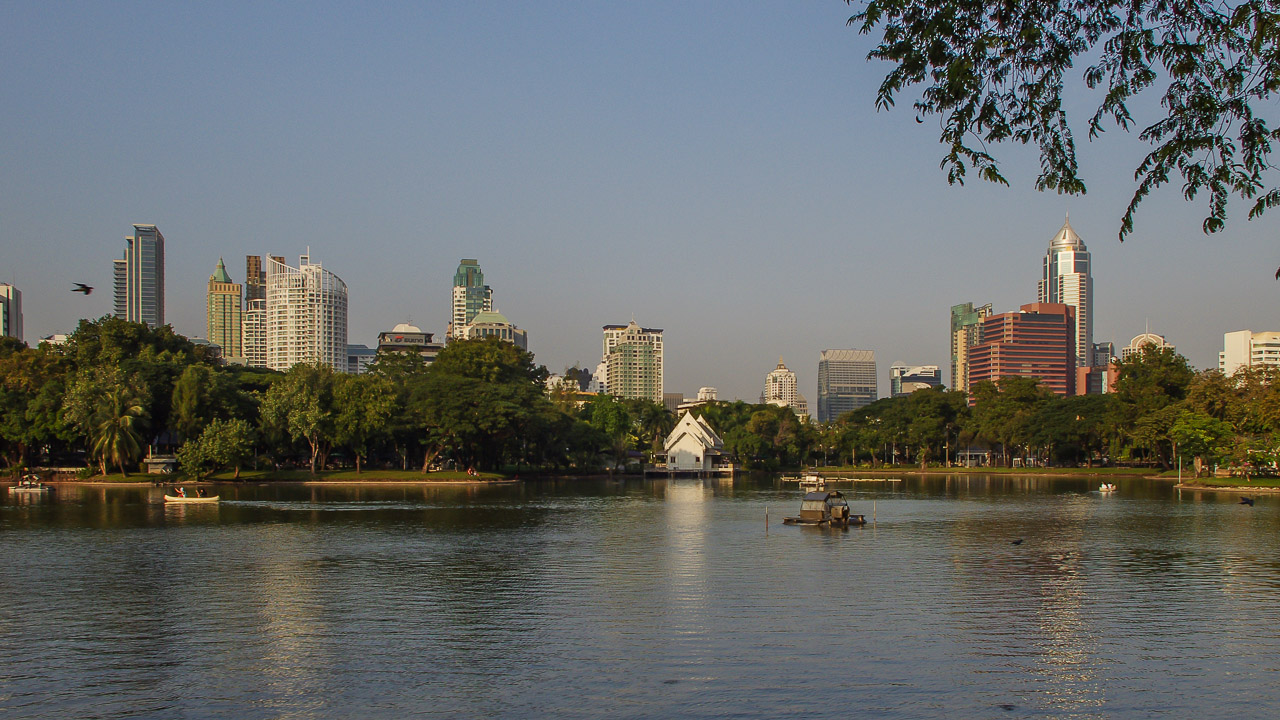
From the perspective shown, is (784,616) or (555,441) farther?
(555,441)

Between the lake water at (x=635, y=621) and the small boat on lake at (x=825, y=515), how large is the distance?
4.59 ft

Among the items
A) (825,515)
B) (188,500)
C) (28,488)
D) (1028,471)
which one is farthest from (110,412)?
(1028,471)

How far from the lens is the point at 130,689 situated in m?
16.9

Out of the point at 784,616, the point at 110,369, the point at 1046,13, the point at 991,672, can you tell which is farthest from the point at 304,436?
the point at 1046,13

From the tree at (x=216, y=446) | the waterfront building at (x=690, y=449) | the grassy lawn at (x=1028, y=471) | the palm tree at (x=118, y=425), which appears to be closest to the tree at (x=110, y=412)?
the palm tree at (x=118, y=425)

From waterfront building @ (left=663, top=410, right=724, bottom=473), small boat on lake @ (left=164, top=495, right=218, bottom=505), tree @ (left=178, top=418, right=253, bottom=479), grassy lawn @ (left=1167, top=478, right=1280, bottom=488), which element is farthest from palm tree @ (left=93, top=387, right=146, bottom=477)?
grassy lawn @ (left=1167, top=478, right=1280, bottom=488)

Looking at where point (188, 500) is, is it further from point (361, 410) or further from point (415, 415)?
point (415, 415)

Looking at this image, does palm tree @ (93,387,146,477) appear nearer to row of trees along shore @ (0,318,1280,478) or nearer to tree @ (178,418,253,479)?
row of trees along shore @ (0,318,1280,478)

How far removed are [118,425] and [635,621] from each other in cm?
6947

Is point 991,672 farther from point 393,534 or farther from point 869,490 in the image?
point 869,490

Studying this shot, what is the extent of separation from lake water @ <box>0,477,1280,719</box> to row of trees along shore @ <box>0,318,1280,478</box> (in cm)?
3708

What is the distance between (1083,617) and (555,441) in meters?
86.9

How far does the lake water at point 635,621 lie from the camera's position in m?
16.4

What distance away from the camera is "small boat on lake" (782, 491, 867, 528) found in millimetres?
46281
